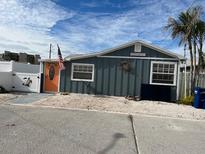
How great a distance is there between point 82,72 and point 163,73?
16.5 feet

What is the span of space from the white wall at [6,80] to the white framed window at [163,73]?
903 cm

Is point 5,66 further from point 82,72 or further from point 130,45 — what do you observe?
point 130,45

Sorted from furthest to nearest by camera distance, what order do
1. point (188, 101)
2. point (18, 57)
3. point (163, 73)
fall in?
point (18, 57) → point (163, 73) → point (188, 101)

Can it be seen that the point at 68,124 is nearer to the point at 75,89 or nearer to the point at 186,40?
the point at 75,89

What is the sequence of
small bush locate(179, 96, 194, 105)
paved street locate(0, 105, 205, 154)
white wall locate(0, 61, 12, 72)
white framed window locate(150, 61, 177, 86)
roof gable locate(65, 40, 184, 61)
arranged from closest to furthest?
paved street locate(0, 105, 205, 154) < small bush locate(179, 96, 194, 105) < roof gable locate(65, 40, 184, 61) < white framed window locate(150, 61, 177, 86) < white wall locate(0, 61, 12, 72)

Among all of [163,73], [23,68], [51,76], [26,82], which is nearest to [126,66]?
[163,73]

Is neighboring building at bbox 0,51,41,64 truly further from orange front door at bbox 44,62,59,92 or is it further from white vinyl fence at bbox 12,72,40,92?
orange front door at bbox 44,62,59,92

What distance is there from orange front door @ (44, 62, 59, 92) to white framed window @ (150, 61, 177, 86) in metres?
6.08

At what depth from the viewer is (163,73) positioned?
568 inches

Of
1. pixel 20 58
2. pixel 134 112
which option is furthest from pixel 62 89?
pixel 20 58

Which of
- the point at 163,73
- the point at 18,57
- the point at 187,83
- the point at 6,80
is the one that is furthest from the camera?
the point at 18,57

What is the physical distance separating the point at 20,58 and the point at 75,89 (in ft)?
61.8

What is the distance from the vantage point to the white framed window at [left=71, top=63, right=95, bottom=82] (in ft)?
49.7

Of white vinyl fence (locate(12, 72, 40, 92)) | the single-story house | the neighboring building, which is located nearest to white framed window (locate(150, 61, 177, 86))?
the single-story house
